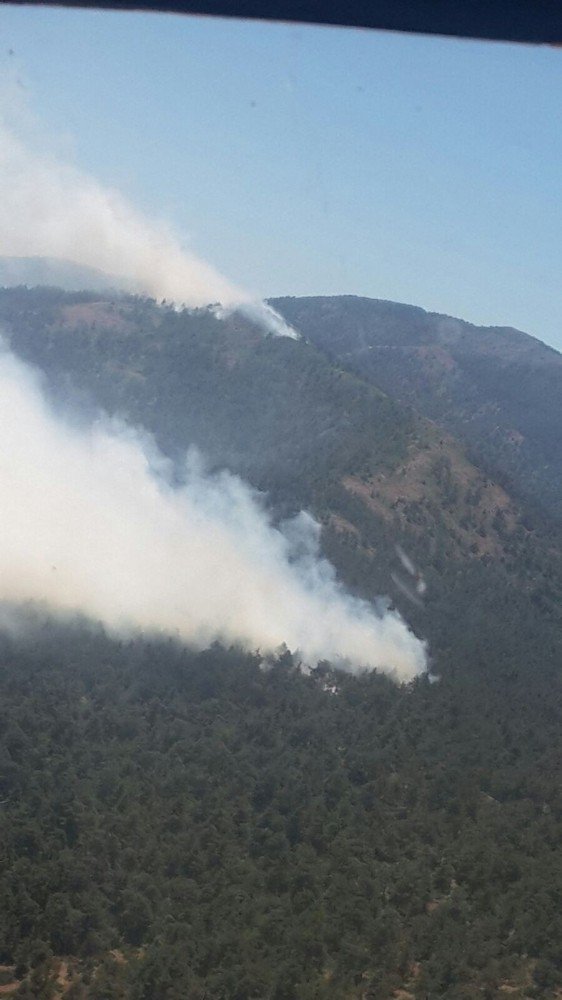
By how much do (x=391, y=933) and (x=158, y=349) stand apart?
90.1 meters

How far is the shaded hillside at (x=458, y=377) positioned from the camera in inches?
5851

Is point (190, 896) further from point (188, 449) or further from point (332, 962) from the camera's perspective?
point (188, 449)

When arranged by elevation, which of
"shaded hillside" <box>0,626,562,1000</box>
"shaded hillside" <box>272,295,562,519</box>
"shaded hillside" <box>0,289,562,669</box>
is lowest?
"shaded hillside" <box>0,626,562,1000</box>

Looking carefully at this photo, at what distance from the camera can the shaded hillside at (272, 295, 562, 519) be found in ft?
488

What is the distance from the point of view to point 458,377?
17875cm

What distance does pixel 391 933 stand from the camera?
1006 inches

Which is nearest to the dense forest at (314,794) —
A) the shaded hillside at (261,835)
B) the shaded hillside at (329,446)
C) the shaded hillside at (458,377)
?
the shaded hillside at (261,835)

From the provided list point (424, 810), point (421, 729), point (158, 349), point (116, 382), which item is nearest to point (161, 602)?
point (421, 729)

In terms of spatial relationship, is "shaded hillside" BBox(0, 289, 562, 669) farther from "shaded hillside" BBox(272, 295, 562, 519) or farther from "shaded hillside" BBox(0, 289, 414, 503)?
"shaded hillside" BBox(272, 295, 562, 519)

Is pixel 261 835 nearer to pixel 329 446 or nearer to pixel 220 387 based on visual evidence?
pixel 329 446


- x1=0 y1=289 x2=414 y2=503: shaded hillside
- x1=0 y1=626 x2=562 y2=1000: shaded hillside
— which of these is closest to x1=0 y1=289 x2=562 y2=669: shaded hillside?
x1=0 y1=289 x2=414 y2=503: shaded hillside

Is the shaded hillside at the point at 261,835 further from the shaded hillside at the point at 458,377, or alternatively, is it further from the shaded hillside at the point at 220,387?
the shaded hillside at the point at 458,377

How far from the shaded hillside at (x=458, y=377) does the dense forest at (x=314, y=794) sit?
62.4 m

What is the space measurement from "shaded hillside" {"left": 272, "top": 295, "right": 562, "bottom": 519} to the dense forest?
62.4m
